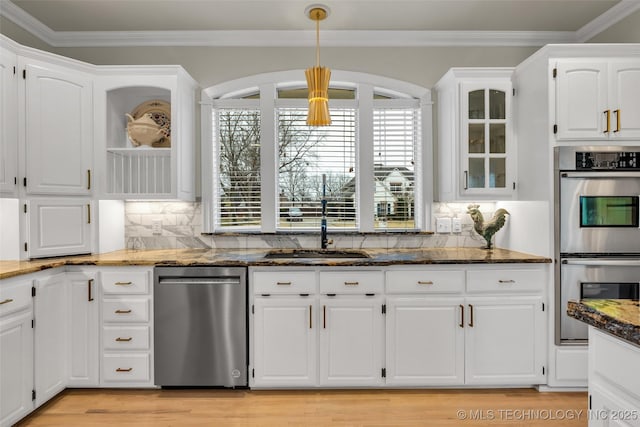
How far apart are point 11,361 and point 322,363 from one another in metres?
1.82

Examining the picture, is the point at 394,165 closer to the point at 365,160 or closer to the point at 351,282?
the point at 365,160

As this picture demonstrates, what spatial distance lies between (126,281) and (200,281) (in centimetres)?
52

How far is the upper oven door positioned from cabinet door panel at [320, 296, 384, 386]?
4.53 feet

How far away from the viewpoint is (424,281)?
266 centimetres

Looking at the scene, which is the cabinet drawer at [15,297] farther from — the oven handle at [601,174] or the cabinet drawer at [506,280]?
the oven handle at [601,174]

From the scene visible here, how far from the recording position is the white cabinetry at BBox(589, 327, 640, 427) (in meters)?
0.99

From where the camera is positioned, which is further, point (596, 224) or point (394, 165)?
point (394, 165)

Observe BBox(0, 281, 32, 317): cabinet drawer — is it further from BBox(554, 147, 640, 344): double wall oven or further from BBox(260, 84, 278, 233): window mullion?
BBox(554, 147, 640, 344): double wall oven

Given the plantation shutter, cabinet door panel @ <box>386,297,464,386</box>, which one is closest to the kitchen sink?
the plantation shutter

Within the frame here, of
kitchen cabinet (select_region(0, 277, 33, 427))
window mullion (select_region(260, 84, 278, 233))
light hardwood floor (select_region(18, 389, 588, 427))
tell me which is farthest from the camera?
window mullion (select_region(260, 84, 278, 233))

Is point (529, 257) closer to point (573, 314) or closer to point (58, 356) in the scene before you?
point (573, 314)

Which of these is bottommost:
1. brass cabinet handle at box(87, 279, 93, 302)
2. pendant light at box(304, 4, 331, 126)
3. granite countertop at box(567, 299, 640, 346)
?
brass cabinet handle at box(87, 279, 93, 302)

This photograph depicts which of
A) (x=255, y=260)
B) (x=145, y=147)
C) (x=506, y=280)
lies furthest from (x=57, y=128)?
(x=506, y=280)

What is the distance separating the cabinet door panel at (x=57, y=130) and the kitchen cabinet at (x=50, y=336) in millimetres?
661
